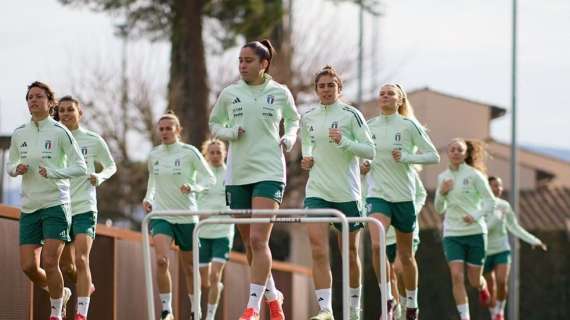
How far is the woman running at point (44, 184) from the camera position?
14.6 metres

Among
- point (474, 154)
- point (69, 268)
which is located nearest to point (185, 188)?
point (69, 268)

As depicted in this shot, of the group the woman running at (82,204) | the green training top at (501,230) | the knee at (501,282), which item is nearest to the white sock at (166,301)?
the woman running at (82,204)

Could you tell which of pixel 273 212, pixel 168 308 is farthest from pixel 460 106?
pixel 273 212

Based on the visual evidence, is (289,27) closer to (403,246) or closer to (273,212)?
(403,246)

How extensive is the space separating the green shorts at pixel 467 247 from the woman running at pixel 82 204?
566 centimetres

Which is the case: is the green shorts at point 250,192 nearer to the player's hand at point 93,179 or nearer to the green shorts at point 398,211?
the player's hand at point 93,179

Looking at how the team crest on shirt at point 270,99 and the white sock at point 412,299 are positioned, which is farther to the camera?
the white sock at point 412,299

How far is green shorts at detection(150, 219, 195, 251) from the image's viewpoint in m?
17.5

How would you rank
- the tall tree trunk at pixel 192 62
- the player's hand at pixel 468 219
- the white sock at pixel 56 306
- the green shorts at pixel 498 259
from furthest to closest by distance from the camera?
the tall tree trunk at pixel 192 62 < the green shorts at pixel 498 259 < the player's hand at pixel 468 219 < the white sock at pixel 56 306

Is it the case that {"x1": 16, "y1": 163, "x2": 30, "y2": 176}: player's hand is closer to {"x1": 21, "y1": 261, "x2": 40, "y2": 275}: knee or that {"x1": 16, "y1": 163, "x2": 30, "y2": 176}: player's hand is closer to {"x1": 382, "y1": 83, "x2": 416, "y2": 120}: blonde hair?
{"x1": 21, "y1": 261, "x2": 40, "y2": 275}: knee

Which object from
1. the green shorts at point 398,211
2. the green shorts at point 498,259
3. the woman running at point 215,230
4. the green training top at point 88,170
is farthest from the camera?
the green shorts at point 498,259

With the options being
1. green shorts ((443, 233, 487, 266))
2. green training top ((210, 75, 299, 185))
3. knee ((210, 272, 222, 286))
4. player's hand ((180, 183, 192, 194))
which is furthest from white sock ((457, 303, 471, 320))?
green training top ((210, 75, 299, 185))

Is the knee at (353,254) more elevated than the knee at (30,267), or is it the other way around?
the knee at (353,254)

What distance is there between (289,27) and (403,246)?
28546mm
